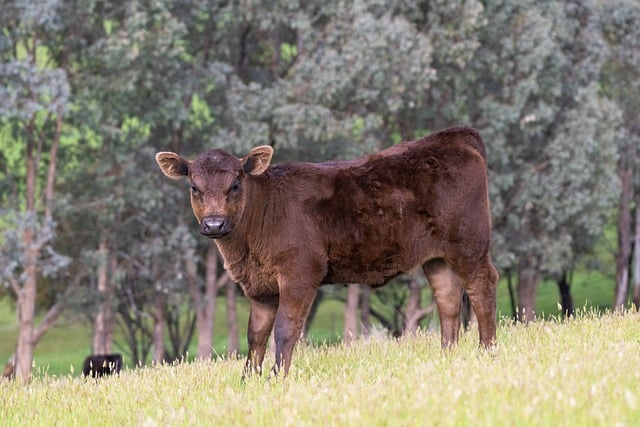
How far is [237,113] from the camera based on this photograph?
100 ft

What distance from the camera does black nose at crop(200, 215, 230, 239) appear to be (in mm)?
9977

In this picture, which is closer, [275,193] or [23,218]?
[275,193]

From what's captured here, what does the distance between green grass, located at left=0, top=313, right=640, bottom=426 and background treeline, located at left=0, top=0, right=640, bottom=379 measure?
55.5 feet

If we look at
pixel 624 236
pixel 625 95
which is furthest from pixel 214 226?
pixel 624 236

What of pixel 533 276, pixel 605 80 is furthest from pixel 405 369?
pixel 605 80

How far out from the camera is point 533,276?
124 feet

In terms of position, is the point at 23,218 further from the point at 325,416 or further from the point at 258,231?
the point at 325,416

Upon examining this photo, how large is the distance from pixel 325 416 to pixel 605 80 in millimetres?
34734

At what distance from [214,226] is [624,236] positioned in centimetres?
3450

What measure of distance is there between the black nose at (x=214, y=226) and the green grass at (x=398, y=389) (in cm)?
129

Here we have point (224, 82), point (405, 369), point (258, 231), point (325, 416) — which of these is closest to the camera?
point (325, 416)

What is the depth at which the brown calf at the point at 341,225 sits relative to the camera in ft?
34.0

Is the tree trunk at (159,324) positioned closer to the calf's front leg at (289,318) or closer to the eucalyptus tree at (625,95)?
the eucalyptus tree at (625,95)

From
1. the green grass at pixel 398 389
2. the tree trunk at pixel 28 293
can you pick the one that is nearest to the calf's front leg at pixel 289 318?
the green grass at pixel 398 389
